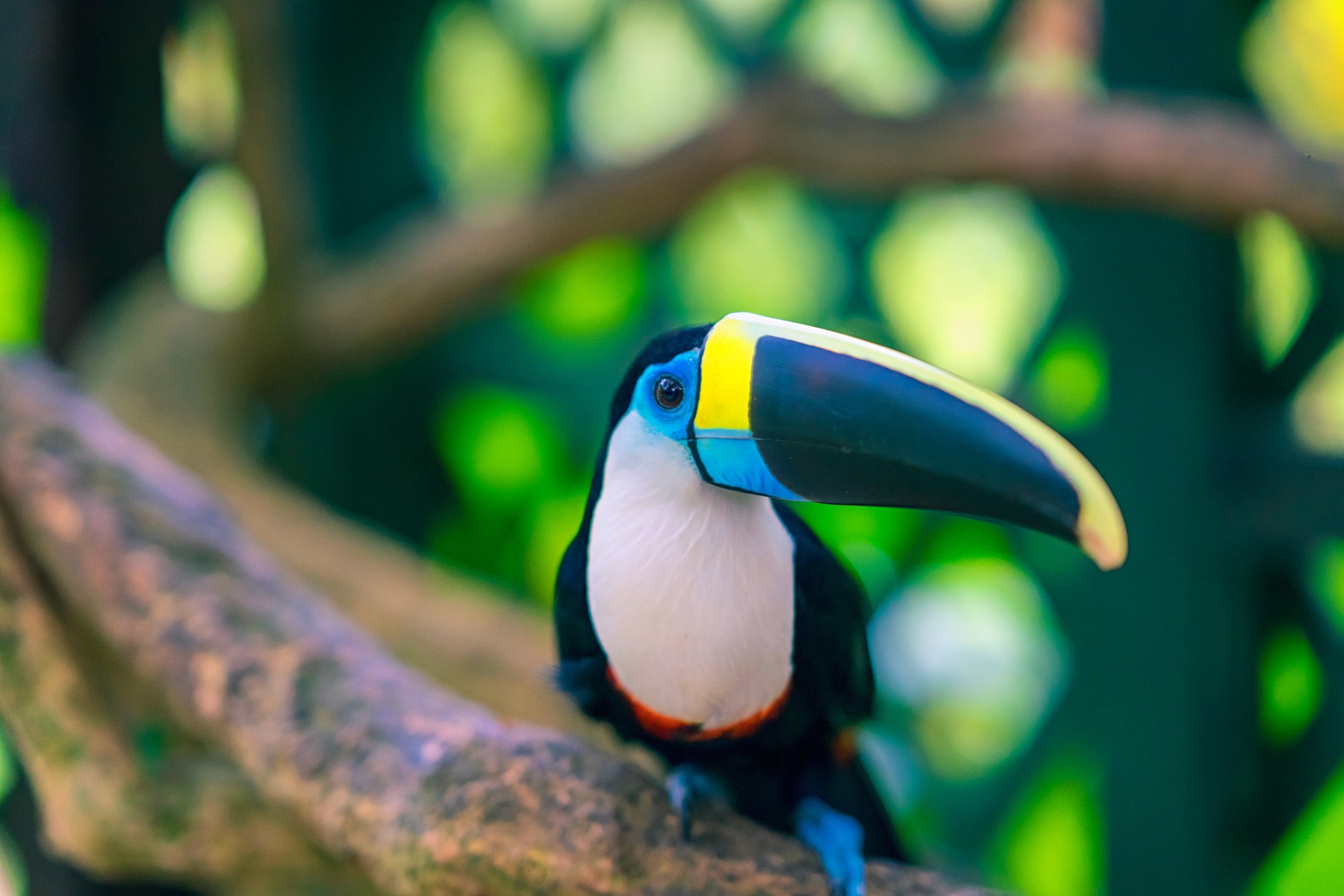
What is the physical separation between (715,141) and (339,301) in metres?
0.98

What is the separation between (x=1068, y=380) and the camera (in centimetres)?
252

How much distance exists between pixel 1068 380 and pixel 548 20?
1.61m

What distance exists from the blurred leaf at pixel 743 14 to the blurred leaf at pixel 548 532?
4.11 ft

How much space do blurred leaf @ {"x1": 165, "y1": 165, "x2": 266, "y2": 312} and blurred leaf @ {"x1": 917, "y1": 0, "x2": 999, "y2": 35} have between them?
1.70 metres

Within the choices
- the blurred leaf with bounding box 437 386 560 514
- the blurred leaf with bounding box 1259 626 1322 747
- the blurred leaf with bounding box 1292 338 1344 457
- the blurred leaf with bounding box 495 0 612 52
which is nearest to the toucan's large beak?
the blurred leaf with bounding box 1292 338 1344 457

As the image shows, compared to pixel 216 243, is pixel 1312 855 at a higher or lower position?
lower

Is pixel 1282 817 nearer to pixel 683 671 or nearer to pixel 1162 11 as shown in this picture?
pixel 1162 11

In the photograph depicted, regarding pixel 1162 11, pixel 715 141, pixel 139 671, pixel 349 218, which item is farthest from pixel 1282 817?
pixel 349 218

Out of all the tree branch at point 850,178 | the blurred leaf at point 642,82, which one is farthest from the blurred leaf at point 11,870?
the blurred leaf at point 642,82

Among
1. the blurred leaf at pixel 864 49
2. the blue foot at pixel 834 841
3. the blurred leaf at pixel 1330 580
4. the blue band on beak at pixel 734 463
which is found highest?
the blurred leaf at pixel 864 49

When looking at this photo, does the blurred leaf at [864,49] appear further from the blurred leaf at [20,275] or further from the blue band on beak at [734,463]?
the blue band on beak at [734,463]

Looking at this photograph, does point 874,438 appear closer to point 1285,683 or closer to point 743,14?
point 1285,683

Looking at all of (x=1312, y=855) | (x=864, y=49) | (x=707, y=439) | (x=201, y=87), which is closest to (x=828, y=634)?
(x=707, y=439)

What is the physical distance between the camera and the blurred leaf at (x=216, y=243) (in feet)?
9.08
